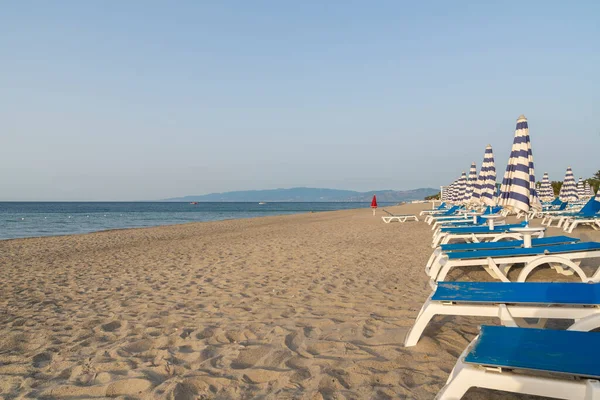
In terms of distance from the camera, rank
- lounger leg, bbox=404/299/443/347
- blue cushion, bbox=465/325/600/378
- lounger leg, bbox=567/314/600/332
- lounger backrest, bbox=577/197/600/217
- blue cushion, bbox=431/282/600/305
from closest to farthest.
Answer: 1. blue cushion, bbox=465/325/600/378
2. lounger leg, bbox=567/314/600/332
3. blue cushion, bbox=431/282/600/305
4. lounger leg, bbox=404/299/443/347
5. lounger backrest, bbox=577/197/600/217

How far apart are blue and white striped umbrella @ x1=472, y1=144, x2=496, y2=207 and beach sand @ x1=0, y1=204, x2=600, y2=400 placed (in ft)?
13.7

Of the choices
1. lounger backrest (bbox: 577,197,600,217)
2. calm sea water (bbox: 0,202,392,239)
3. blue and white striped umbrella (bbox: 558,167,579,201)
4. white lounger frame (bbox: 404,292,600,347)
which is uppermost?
blue and white striped umbrella (bbox: 558,167,579,201)

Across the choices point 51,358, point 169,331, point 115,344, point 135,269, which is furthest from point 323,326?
point 135,269

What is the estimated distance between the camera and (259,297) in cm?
494

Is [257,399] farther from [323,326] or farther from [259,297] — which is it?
[259,297]

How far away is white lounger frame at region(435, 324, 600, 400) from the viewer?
174 centimetres

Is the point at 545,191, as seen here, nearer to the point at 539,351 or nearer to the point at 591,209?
the point at 591,209

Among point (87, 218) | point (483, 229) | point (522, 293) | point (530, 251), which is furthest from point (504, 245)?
point (87, 218)

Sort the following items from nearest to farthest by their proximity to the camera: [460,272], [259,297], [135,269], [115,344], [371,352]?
[371,352]
[115,344]
[259,297]
[460,272]
[135,269]

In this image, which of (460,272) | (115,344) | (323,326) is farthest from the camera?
(460,272)

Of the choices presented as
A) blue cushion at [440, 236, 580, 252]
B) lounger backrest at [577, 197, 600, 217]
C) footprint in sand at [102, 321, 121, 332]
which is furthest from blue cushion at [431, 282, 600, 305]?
lounger backrest at [577, 197, 600, 217]

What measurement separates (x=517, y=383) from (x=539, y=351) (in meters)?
0.21

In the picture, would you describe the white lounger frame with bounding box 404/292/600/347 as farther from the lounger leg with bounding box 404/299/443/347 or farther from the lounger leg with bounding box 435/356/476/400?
the lounger leg with bounding box 435/356/476/400

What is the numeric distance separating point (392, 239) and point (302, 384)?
873 cm
